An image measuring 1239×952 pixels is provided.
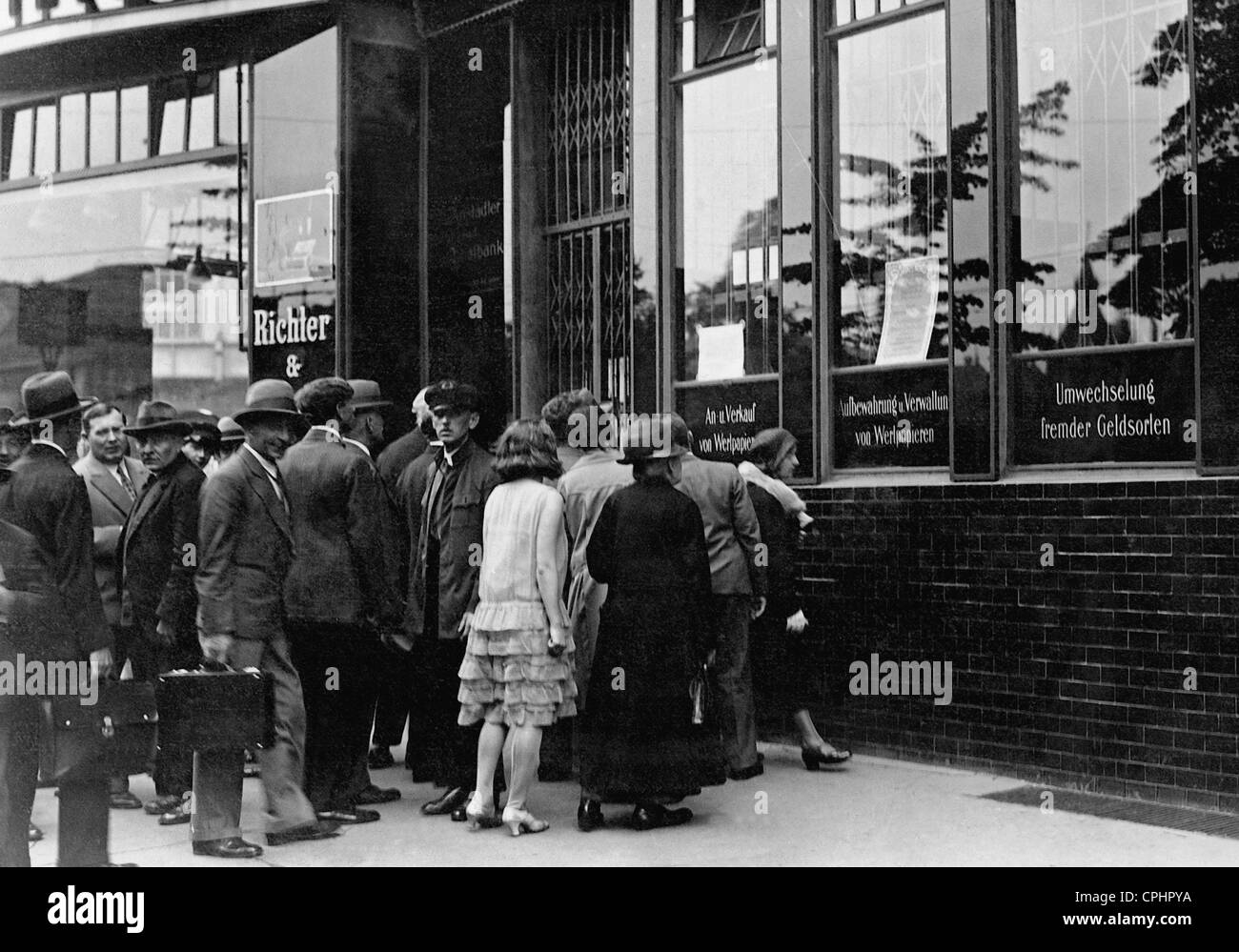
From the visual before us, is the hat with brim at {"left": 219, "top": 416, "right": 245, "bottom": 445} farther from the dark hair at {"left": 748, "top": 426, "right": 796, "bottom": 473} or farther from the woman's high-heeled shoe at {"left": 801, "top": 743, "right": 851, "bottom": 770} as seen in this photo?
the woman's high-heeled shoe at {"left": 801, "top": 743, "right": 851, "bottom": 770}

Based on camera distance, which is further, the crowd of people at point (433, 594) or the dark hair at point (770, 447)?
the dark hair at point (770, 447)

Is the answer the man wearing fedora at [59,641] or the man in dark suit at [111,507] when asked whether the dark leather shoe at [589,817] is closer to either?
the man wearing fedora at [59,641]

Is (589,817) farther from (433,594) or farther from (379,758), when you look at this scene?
(379,758)

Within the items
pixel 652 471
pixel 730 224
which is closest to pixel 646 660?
pixel 652 471

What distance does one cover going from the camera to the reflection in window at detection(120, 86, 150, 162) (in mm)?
13117

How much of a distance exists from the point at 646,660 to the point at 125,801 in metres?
3.05

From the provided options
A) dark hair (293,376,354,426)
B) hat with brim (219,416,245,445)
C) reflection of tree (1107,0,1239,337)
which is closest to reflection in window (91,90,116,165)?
hat with brim (219,416,245,445)

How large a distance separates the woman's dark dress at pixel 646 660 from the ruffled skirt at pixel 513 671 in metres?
0.25

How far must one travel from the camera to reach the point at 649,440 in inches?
274

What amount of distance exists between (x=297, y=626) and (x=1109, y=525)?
410 cm

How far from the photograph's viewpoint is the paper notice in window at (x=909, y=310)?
838 centimetres

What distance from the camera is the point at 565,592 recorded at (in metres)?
7.75

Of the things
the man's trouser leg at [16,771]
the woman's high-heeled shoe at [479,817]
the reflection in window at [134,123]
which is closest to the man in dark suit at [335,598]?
the woman's high-heeled shoe at [479,817]
